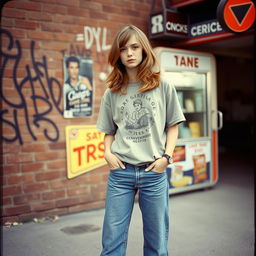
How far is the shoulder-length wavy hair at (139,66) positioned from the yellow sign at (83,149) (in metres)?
2.35

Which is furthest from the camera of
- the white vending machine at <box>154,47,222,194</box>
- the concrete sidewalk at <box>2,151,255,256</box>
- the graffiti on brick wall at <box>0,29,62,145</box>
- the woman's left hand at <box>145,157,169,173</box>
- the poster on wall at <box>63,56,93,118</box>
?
the white vending machine at <box>154,47,222,194</box>

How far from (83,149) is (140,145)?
8.56ft

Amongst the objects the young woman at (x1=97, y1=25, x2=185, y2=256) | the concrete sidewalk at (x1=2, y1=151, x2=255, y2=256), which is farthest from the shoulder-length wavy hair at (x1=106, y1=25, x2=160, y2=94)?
the concrete sidewalk at (x1=2, y1=151, x2=255, y2=256)

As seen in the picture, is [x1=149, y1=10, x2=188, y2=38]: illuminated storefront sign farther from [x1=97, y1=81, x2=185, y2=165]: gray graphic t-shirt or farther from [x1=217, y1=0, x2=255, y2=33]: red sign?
[x1=97, y1=81, x2=185, y2=165]: gray graphic t-shirt

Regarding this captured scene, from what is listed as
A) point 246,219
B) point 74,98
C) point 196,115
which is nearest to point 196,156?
point 196,115

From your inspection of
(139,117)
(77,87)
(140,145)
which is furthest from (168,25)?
(140,145)

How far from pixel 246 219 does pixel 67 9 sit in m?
3.55

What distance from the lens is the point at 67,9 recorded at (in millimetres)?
4805

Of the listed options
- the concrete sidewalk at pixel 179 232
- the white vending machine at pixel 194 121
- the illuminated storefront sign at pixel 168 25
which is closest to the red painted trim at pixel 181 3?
the illuminated storefront sign at pixel 168 25

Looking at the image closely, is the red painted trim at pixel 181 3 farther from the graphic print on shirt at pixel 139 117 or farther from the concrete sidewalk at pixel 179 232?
the graphic print on shirt at pixel 139 117

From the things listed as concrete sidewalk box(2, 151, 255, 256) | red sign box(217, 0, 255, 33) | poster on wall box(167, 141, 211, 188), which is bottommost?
concrete sidewalk box(2, 151, 255, 256)

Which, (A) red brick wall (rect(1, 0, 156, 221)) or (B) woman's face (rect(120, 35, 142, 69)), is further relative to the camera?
(A) red brick wall (rect(1, 0, 156, 221))

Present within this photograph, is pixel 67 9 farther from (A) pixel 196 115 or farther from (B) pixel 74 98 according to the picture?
(A) pixel 196 115

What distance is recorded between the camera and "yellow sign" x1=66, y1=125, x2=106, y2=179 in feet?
16.1
